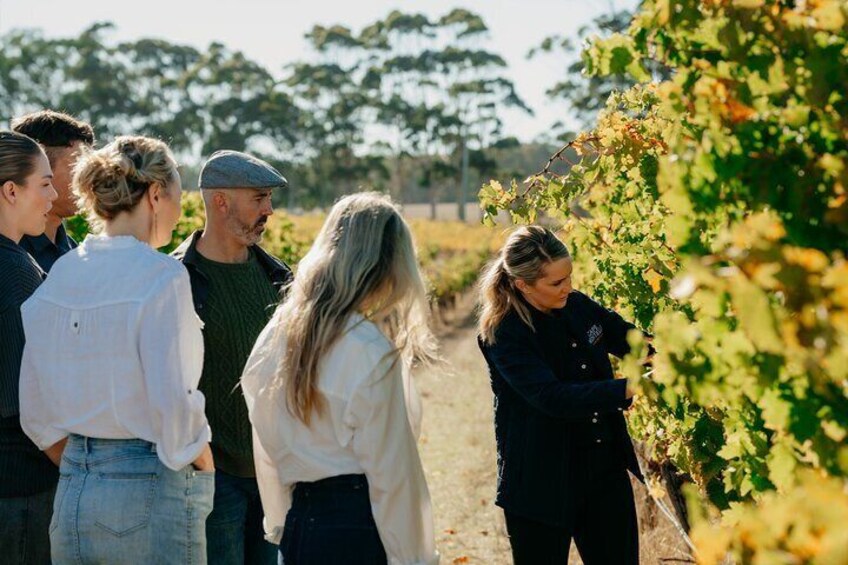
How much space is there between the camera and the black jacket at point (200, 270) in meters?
3.65

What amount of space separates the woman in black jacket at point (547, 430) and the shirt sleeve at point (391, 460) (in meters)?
0.78

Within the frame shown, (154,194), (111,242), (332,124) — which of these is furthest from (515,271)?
(332,124)

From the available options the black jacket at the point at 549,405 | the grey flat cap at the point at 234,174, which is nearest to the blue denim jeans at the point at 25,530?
the grey flat cap at the point at 234,174

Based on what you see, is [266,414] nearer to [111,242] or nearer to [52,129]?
[111,242]

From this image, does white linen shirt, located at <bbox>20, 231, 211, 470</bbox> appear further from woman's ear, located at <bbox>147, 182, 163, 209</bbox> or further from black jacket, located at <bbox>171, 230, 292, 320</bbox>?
black jacket, located at <bbox>171, 230, 292, 320</bbox>

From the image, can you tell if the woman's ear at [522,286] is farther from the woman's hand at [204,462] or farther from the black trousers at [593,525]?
the woman's hand at [204,462]

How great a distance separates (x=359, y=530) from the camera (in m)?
2.65

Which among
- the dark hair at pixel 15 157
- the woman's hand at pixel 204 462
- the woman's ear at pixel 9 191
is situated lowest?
the woman's hand at pixel 204 462

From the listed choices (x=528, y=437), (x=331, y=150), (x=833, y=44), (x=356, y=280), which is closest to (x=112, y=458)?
(x=356, y=280)

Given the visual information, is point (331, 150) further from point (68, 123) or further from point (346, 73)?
point (68, 123)

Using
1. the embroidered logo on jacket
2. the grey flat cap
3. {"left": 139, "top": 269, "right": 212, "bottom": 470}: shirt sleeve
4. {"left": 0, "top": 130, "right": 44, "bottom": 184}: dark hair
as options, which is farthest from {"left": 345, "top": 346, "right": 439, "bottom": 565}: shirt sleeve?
the grey flat cap

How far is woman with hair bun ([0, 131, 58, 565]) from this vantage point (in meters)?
2.96

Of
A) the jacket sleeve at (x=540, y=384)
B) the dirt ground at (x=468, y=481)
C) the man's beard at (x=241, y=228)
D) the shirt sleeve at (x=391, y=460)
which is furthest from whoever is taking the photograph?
the dirt ground at (x=468, y=481)

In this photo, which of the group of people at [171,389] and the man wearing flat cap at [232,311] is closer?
the group of people at [171,389]
